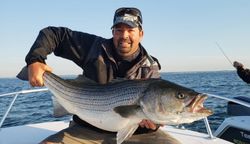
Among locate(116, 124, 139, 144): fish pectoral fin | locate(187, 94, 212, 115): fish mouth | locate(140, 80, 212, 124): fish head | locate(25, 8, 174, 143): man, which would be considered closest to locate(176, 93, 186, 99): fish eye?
locate(140, 80, 212, 124): fish head

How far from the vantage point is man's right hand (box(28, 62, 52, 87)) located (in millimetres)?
4516

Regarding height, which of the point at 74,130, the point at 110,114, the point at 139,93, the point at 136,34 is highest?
the point at 136,34

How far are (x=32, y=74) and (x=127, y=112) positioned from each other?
1239 mm

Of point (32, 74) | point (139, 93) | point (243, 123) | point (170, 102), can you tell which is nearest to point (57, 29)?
point (32, 74)

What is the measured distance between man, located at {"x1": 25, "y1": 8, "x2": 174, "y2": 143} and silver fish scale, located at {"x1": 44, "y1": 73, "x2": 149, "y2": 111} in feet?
1.87

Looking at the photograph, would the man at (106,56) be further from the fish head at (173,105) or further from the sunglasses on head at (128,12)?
the fish head at (173,105)

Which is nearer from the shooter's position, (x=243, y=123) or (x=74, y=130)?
(x=74, y=130)

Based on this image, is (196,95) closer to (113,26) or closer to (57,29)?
(113,26)

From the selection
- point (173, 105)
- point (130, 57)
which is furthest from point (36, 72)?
point (173, 105)

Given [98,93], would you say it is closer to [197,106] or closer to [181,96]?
[181,96]

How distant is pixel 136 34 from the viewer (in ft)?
17.2

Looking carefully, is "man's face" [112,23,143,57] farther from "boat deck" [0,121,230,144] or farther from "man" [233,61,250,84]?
"man" [233,61,250,84]

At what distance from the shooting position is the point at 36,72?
14.9 feet

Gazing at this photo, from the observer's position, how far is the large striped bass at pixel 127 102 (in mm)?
4129
